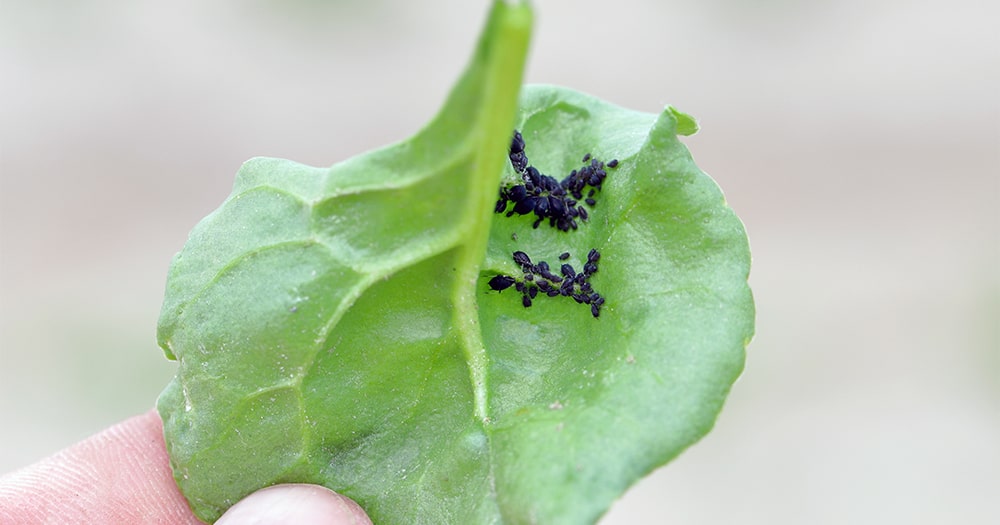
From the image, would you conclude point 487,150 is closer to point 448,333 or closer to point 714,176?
point 448,333

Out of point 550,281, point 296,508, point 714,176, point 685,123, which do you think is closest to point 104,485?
point 296,508

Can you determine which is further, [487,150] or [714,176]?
[714,176]

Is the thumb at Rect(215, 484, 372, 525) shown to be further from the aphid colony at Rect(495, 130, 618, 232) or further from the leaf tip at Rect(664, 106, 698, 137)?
the leaf tip at Rect(664, 106, 698, 137)

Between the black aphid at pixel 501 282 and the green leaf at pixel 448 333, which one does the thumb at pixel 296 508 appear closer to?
→ the green leaf at pixel 448 333

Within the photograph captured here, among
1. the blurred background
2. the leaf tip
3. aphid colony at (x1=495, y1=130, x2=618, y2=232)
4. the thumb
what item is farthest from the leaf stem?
the blurred background

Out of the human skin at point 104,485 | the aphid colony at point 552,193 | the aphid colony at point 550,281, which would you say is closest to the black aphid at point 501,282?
the aphid colony at point 550,281

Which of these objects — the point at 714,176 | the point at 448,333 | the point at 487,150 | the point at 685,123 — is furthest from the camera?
the point at 714,176
